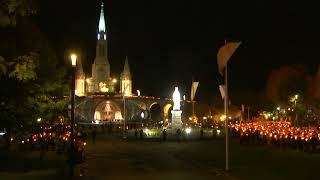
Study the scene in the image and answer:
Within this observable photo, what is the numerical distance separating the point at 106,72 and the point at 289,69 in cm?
9496

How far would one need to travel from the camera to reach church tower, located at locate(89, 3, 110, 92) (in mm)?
187125

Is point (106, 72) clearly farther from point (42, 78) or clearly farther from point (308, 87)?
point (42, 78)

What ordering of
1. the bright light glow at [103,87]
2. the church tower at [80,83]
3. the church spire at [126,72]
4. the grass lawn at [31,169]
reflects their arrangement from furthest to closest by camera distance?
1. the church spire at [126,72]
2. the church tower at [80,83]
3. the bright light glow at [103,87]
4. the grass lawn at [31,169]

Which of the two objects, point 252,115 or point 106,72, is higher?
point 106,72

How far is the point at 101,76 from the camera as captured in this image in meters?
188

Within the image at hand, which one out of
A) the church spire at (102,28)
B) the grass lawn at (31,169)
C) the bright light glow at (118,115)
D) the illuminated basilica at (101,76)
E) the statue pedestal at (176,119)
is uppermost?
the church spire at (102,28)

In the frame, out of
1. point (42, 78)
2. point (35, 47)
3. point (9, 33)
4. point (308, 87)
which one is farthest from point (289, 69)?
point (9, 33)

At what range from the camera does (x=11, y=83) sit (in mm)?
17938

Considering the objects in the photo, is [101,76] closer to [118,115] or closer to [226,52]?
[118,115]

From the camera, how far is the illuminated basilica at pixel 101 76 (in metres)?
183

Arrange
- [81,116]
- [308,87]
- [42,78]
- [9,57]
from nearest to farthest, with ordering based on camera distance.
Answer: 1. [9,57]
2. [42,78]
3. [308,87]
4. [81,116]

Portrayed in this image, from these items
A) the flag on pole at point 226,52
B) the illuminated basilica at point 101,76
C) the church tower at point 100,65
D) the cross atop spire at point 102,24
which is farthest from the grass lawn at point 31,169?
the cross atop spire at point 102,24

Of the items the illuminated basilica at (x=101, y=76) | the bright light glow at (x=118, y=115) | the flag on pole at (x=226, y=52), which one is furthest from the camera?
the illuminated basilica at (x=101, y=76)

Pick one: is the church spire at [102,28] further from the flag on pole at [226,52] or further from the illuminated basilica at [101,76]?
the flag on pole at [226,52]
